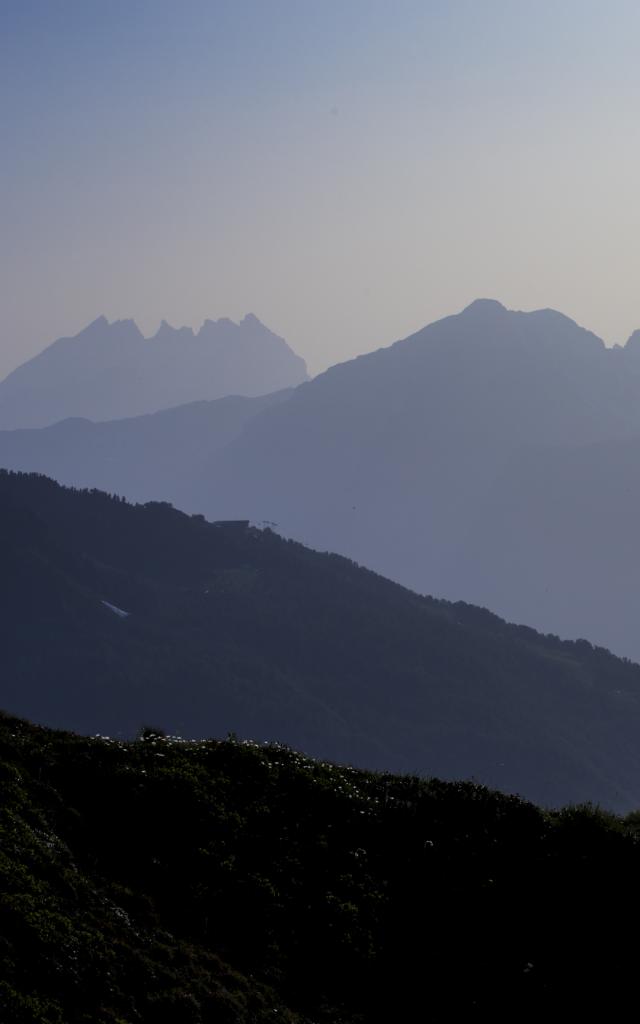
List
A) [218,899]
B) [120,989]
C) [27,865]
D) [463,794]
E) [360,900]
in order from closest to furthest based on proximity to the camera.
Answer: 1. [120,989]
2. [27,865]
3. [218,899]
4. [360,900]
5. [463,794]

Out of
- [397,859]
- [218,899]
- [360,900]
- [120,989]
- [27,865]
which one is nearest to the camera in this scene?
[120,989]

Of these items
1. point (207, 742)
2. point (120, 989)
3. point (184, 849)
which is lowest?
point (120, 989)

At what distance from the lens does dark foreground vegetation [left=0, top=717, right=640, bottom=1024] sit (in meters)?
19.8

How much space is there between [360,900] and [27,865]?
6.94m

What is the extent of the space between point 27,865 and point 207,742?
854cm

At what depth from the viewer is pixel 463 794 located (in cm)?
2873

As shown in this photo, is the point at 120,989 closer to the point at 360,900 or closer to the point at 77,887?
the point at 77,887

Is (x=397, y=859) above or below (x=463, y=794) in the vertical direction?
below

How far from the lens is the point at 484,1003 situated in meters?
22.2

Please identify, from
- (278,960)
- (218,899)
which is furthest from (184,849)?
(278,960)

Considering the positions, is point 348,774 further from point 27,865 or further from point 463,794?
point 27,865

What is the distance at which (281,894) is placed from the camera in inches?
932

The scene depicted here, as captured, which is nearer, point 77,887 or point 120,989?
point 120,989

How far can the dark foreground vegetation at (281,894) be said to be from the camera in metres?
19.8
